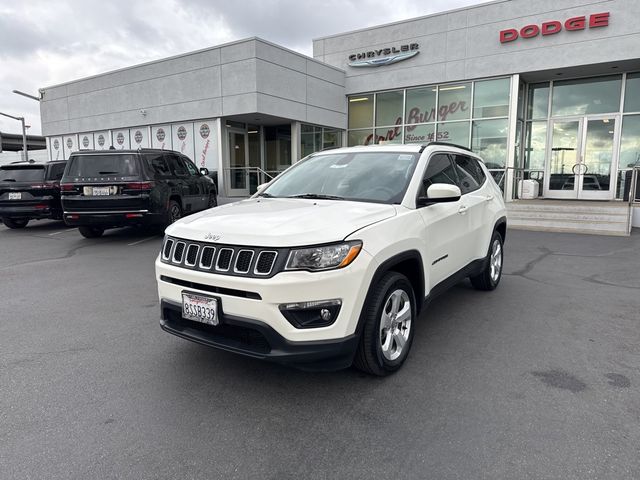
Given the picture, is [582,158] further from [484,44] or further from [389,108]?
[389,108]

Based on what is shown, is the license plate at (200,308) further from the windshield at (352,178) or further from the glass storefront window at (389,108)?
the glass storefront window at (389,108)

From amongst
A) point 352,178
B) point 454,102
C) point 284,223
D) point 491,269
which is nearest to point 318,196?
point 352,178

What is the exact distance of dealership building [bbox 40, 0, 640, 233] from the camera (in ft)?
47.6

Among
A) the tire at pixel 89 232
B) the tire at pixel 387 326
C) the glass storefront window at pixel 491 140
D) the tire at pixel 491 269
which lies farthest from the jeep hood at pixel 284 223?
the glass storefront window at pixel 491 140

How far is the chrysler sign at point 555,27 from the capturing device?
1396cm

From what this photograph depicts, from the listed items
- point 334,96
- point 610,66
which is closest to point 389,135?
point 334,96

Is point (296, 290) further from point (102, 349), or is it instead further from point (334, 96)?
point (334, 96)

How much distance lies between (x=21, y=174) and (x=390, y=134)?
522 inches

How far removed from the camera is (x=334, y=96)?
18906 millimetres

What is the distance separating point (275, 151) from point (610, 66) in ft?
41.1

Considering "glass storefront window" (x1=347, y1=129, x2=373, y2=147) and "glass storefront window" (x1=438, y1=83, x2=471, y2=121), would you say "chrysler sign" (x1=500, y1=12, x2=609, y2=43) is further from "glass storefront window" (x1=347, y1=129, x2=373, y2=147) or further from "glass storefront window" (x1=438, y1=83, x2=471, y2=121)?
"glass storefront window" (x1=347, y1=129, x2=373, y2=147)

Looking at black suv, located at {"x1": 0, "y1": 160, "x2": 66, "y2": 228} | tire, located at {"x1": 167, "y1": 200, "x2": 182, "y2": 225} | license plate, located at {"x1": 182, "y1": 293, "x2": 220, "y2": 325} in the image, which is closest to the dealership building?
tire, located at {"x1": 167, "y1": 200, "x2": 182, "y2": 225}

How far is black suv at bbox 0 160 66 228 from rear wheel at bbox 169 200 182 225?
3.53 metres

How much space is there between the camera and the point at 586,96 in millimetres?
15633
